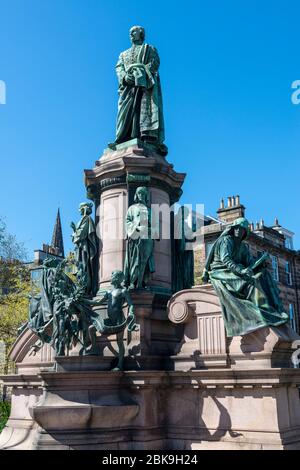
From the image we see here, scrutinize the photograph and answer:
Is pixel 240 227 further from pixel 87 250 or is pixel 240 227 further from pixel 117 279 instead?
pixel 87 250

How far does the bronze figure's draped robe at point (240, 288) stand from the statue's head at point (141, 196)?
215cm

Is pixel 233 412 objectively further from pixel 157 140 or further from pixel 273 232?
pixel 273 232

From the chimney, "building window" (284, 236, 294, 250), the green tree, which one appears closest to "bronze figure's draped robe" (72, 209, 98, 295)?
the green tree

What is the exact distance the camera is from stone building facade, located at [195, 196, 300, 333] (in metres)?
43.5

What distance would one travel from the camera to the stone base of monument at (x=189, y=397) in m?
9.67

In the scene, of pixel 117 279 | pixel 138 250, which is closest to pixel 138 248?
pixel 138 250

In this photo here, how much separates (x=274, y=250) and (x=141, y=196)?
34532mm

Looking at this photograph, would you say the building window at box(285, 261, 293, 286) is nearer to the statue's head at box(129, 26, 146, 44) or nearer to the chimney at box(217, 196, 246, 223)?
the chimney at box(217, 196, 246, 223)

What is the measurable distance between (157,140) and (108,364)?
266 inches

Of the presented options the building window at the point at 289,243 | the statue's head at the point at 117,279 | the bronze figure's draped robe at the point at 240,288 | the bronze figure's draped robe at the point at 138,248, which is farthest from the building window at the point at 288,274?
the statue's head at the point at 117,279

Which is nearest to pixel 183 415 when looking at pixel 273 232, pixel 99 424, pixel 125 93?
pixel 99 424

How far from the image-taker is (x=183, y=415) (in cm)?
1077

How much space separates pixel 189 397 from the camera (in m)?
10.8

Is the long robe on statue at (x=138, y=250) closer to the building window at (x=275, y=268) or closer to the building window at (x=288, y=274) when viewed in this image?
the building window at (x=275, y=268)
